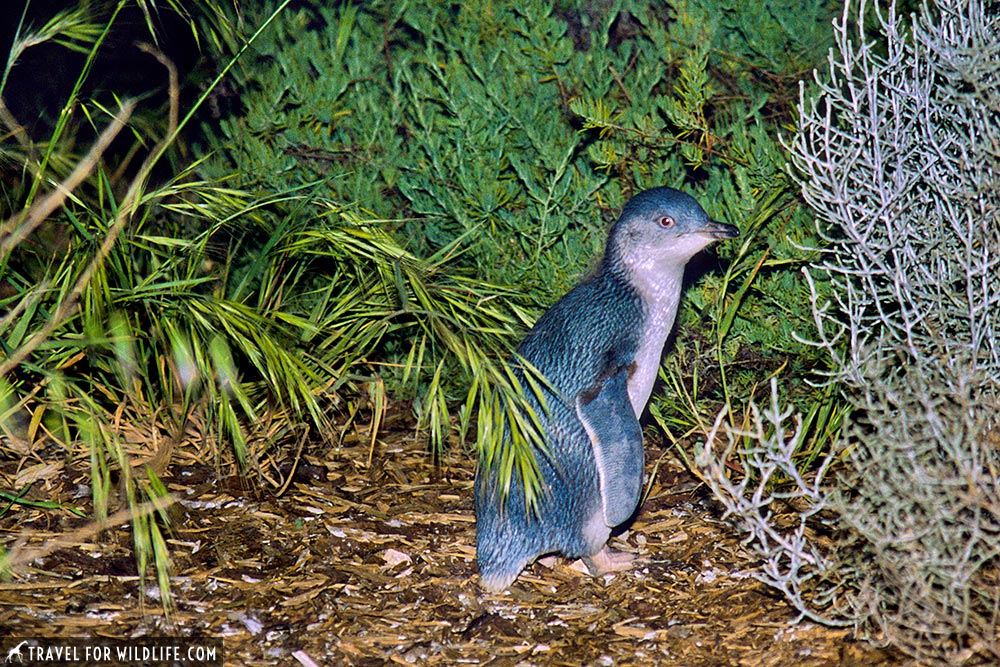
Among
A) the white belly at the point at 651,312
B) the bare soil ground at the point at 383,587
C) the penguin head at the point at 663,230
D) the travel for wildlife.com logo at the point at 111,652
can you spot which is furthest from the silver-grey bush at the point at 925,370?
the travel for wildlife.com logo at the point at 111,652

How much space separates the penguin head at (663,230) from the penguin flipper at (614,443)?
354 mm

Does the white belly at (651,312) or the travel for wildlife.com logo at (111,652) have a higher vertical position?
the white belly at (651,312)

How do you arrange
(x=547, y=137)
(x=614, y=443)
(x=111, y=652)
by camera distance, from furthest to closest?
(x=547, y=137)
(x=614, y=443)
(x=111, y=652)

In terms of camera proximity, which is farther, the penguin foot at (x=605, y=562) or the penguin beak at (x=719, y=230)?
the penguin foot at (x=605, y=562)

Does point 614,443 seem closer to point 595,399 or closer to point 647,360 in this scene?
point 595,399

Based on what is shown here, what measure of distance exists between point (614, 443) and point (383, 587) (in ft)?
2.42

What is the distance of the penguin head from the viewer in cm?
282

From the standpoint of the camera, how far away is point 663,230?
2.84 meters

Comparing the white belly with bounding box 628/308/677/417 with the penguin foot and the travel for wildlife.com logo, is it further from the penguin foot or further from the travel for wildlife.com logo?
the travel for wildlife.com logo

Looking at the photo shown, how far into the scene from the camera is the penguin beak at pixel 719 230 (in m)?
2.80

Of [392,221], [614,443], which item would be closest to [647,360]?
[614,443]

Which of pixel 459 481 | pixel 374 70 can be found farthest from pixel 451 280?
pixel 374 70

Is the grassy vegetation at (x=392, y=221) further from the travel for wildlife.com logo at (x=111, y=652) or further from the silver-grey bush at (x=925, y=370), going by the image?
the silver-grey bush at (x=925, y=370)

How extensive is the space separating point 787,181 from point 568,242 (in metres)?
0.74
